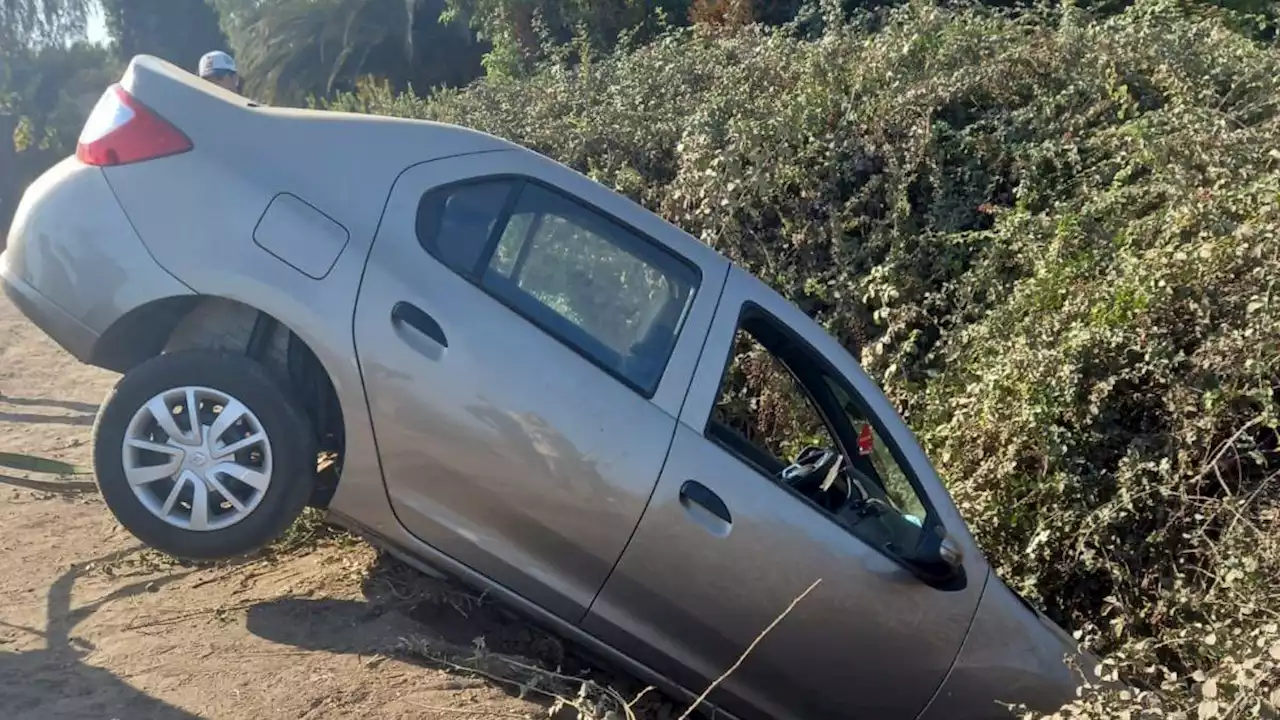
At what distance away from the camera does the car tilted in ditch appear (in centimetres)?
350

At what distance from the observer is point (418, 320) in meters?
3.50

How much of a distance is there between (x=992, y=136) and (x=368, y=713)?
4835 millimetres

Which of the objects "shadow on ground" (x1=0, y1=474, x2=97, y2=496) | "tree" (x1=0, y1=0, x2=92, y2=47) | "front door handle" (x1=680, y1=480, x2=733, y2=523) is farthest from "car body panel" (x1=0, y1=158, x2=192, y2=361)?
"tree" (x1=0, y1=0, x2=92, y2=47)

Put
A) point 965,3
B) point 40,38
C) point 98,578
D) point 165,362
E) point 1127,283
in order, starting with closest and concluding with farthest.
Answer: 1. point 165,362
2. point 98,578
3. point 1127,283
4. point 965,3
5. point 40,38

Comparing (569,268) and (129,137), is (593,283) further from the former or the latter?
(129,137)

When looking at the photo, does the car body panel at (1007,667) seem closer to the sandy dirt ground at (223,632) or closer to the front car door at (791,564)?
the front car door at (791,564)

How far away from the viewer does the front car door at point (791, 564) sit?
358cm

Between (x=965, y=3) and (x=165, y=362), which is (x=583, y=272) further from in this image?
(x=965, y=3)

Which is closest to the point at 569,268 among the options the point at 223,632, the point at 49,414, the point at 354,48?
the point at 223,632

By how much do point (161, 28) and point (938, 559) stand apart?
36.7m

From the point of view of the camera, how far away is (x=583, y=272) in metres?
3.69

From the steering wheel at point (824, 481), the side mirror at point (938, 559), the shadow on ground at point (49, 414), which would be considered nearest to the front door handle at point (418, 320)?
the steering wheel at point (824, 481)

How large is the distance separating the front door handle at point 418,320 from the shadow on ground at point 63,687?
128 cm

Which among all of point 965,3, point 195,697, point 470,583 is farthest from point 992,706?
point 965,3
